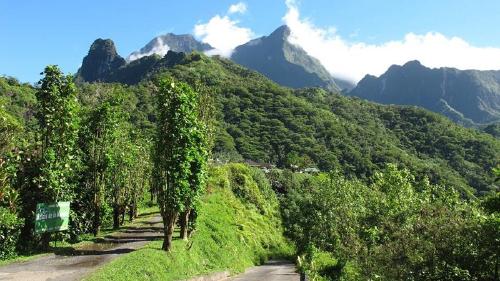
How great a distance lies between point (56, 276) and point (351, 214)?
31842 millimetres

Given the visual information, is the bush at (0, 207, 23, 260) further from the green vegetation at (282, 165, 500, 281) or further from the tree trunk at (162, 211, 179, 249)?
the green vegetation at (282, 165, 500, 281)

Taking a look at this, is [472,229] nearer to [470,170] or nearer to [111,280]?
[111,280]

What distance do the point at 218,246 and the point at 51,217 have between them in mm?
14404

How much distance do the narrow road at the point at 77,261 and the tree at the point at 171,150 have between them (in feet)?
11.5

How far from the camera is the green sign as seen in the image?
24203mm

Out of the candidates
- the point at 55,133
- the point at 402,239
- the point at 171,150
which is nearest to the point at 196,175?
the point at 171,150

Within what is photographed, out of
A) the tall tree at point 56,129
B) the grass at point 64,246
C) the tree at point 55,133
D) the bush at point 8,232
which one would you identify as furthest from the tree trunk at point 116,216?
the bush at point 8,232

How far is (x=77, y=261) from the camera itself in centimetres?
2308

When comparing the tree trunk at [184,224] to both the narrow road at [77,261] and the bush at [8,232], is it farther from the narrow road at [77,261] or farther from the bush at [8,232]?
the bush at [8,232]

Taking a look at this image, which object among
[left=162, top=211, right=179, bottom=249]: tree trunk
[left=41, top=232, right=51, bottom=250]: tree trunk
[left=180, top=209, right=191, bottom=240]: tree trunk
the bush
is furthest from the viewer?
[left=180, top=209, right=191, bottom=240]: tree trunk

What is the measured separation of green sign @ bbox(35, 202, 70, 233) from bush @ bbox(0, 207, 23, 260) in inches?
37.5

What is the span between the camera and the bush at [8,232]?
73.8 ft

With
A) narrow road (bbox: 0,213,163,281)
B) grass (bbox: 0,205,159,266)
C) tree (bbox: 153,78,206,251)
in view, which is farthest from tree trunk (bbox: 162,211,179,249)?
grass (bbox: 0,205,159,266)

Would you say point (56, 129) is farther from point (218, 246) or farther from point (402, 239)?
point (402, 239)
